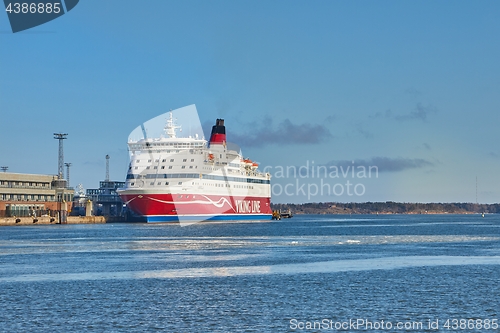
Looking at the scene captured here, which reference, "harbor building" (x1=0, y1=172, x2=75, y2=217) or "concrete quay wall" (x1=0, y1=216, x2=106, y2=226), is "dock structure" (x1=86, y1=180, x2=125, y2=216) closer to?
"concrete quay wall" (x1=0, y1=216, x2=106, y2=226)

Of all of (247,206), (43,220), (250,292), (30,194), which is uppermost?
(30,194)

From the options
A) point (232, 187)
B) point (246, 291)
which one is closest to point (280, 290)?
point (246, 291)

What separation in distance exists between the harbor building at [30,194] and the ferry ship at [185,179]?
66.6ft

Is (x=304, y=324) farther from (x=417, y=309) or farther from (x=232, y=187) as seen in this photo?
(x=232, y=187)

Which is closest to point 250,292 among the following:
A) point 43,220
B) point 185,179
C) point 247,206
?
point 185,179

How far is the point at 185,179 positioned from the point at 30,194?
3101cm

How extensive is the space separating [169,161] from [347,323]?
76.9m

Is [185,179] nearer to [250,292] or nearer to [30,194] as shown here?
[30,194]

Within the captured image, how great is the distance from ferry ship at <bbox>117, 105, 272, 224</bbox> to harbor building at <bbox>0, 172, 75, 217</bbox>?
20309 millimetres

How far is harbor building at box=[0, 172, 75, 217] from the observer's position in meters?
107

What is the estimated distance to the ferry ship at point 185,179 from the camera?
91.3 meters

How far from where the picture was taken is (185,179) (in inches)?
3686

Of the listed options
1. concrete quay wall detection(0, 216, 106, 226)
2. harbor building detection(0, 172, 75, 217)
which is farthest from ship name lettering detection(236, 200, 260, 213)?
harbor building detection(0, 172, 75, 217)

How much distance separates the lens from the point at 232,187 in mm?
107000
